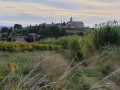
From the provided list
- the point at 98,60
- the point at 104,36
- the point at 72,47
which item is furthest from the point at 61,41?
the point at 98,60

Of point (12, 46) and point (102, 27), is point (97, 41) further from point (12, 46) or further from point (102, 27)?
point (12, 46)

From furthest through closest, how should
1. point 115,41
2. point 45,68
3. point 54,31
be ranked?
1. point 54,31
2. point 115,41
3. point 45,68

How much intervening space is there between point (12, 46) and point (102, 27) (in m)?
4.75

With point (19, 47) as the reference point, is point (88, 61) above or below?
below

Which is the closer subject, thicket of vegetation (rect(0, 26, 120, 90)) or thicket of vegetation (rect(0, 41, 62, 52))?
thicket of vegetation (rect(0, 26, 120, 90))

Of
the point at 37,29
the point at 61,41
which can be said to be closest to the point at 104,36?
the point at 61,41

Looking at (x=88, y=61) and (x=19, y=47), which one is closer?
(x=88, y=61)

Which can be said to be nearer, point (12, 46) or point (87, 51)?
point (87, 51)

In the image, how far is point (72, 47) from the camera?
11656mm

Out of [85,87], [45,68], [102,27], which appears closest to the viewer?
[85,87]

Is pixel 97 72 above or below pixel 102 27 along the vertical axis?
below

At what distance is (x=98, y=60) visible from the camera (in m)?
7.61

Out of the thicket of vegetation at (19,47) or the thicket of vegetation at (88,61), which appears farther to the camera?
the thicket of vegetation at (19,47)

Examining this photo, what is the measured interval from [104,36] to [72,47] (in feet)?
6.63
